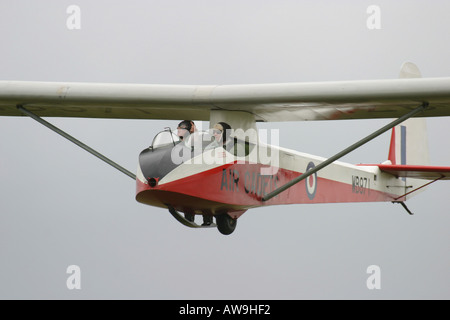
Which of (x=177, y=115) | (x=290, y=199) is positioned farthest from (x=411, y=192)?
(x=177, y=115)

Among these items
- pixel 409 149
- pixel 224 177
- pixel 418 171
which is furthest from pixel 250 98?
pixel 409 149

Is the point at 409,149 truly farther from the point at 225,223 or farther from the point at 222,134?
the point at 222,134

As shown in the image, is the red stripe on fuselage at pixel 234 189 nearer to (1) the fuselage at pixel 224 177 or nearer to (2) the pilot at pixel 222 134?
(1) the fuselage at pixel 224 177

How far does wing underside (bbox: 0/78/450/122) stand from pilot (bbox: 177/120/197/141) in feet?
0.90

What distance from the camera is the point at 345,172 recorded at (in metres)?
16.4

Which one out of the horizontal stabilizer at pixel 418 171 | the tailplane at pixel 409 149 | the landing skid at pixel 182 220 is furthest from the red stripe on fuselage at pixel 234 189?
the tailplane at pixel 409 149

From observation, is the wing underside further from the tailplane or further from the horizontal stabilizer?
the tailplane

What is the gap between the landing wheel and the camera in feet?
43.2

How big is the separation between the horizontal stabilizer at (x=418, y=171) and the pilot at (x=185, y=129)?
6153mm

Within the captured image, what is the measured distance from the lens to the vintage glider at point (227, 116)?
39.2ft

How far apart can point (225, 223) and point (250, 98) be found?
7.03ft

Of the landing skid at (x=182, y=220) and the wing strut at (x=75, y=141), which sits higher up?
the wing strut at (x=75, y=141)

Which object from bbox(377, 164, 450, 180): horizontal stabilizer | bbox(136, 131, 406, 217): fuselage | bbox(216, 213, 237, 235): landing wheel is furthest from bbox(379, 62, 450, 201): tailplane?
bbox(216, 213, 237, 235): landing wheel

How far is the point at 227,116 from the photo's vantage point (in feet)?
43.1
